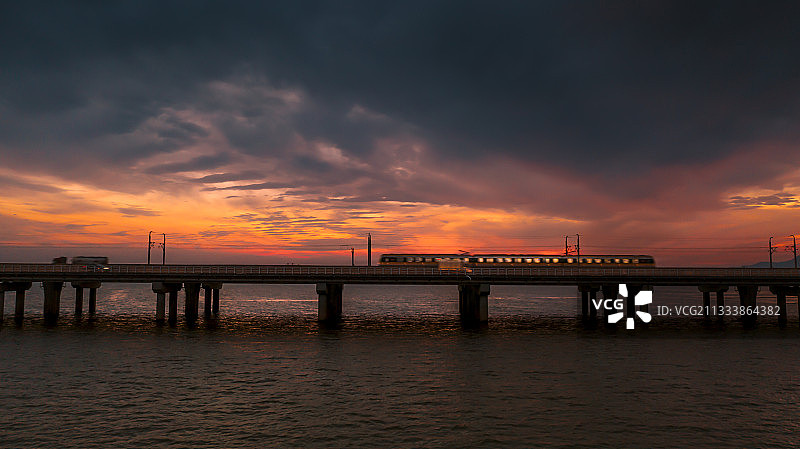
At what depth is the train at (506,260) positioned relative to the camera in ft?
299

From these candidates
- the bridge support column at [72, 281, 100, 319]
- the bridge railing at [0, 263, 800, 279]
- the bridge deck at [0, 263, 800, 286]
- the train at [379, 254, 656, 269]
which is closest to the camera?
the bridge deck at [0, 263, 800, 286]

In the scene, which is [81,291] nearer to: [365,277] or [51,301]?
[51,301]

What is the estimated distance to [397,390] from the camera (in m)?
33.5

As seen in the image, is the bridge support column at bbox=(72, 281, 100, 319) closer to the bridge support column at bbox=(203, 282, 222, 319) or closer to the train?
the bridge support column at bbox=(203, 282, 222, 319)

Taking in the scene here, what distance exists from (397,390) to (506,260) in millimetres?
61680

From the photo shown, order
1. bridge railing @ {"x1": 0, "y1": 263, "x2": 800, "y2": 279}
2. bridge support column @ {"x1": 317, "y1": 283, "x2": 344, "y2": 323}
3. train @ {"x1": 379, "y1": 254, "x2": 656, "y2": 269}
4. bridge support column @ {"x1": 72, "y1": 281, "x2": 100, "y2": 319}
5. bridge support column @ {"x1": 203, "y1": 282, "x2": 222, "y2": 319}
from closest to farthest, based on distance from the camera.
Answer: bridge railing @ {"x1": 0, "y1": 263, "x2": 800, "y2": 279} → bridge support column @ {"x1": 317, "y1": 283, "x2": 344, "y2": 323} → bridge support column @ {"x1": 72, "y1": 281, "x2": 100, "y2": 319} → bridge support column @ {"x1": 203, "y1": 282, "x2": 222, "y2": 319} → train @ {"x1": 379, "y1": 254, "x2": 656, "y2": 269}

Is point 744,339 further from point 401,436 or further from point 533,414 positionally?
point 401,436

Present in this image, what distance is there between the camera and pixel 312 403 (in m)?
30.3

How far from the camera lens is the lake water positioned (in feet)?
80.8

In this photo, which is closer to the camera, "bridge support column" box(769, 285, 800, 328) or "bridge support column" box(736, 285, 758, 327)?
"bridge support column" box(769, 285, 800, 328)

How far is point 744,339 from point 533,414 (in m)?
40.6

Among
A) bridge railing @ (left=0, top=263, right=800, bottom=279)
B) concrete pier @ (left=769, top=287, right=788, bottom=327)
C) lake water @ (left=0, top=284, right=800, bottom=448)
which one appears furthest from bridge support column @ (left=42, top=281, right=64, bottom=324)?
concrete pier @ (left=769, top=287, right=788, bottom=327)

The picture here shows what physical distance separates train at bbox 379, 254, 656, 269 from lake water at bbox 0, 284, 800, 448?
107ft

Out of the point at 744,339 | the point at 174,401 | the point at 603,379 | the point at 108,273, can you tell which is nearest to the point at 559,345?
→ the point at 603,379
